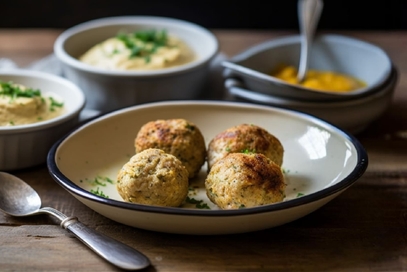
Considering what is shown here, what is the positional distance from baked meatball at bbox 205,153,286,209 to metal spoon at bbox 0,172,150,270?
0.85 ft

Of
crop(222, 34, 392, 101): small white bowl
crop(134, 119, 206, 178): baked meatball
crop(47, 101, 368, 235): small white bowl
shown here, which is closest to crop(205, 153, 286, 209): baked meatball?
crop(47, 101, 368, 235): small white bowl

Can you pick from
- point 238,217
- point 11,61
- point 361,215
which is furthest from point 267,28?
point 238,217

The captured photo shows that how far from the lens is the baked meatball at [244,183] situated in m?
1.63

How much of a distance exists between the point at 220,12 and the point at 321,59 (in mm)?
1473

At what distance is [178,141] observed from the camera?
75.2 inches

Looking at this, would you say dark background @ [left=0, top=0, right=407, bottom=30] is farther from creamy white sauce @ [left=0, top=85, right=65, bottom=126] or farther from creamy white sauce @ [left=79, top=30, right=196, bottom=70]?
creamy white sauce @ [left=0, top=85, right=65, bottom=126]

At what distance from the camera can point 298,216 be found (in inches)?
65.1

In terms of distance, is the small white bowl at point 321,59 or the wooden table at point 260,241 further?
the small white bowl at point 321,59

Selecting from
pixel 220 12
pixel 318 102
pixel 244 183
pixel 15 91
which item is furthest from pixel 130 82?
pixel 220 12

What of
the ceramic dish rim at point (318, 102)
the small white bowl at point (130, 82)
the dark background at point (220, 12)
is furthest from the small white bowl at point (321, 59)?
the dark background at point (220, 12)

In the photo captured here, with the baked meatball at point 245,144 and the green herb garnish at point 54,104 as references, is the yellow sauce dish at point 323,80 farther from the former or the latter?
the green herb garnish at point 54,104

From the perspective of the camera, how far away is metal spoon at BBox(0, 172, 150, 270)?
1528 millimetres

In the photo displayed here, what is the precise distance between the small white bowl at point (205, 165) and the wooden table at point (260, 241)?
6cm

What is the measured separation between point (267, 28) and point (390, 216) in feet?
8.58
